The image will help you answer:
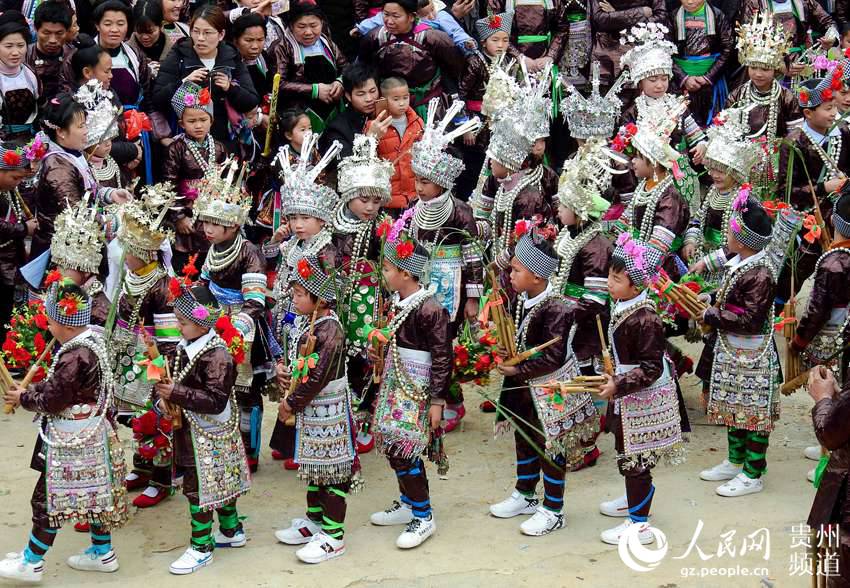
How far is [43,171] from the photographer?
838 centimetres

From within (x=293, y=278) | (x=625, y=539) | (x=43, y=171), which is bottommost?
(x=625, y=539)

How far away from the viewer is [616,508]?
23.4ft

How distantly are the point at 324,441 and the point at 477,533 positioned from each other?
107 centimetres

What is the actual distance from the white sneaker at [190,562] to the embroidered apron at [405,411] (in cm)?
111

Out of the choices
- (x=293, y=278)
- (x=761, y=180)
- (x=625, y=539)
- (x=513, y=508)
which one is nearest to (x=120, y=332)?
(x=293, y=278)

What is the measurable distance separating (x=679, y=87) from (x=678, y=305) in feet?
14.3

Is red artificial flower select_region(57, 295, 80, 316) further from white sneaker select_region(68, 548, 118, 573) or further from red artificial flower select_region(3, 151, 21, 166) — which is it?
red artificial flower select_region(3, 151, 21, 166)

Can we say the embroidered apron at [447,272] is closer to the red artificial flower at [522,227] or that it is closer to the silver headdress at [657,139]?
the red artificial flower at [522,227]

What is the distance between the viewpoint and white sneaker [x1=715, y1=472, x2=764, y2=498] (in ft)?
24.2

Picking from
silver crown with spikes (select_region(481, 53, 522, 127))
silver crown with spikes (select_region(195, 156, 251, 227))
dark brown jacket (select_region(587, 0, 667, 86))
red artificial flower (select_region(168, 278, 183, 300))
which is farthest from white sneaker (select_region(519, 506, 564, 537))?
dark brown jacket (select_region(587, 0, 667, 86))

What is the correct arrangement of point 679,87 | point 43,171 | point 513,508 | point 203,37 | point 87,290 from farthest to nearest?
point 679,87 < point 203,37 < point 43,171 < point 513,508 < point 87,290

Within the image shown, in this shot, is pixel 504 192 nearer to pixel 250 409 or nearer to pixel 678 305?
pixel 678 305
